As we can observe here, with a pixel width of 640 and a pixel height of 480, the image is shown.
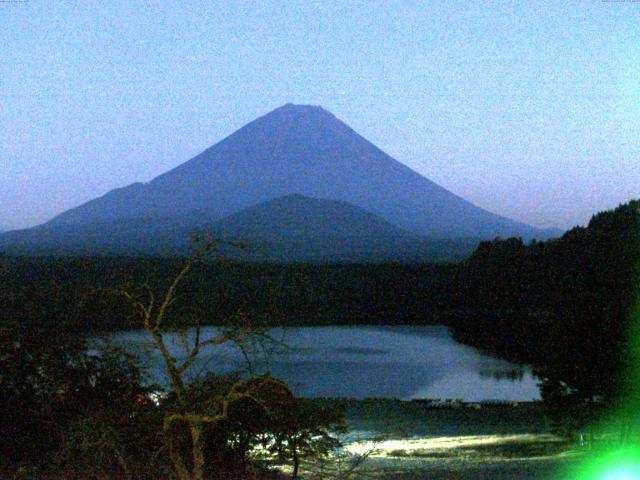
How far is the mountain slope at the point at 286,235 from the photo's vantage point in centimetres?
10338

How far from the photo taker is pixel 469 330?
37.6 metres

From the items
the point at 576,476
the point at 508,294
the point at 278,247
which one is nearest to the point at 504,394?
the point at 576,476

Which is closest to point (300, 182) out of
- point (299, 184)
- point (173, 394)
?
point (299, 184)

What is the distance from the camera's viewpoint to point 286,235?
379ft

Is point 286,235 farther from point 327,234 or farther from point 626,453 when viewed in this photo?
point 626,453

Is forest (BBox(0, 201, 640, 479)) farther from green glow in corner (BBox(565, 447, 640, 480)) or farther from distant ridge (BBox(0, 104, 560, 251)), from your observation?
distant ridge (BBox(0, 104, 560, 251))

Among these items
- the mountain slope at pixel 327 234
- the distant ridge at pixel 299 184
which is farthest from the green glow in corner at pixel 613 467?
the distant ridge at pixel 299 184

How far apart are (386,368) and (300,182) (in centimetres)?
12882

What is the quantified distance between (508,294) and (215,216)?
98284mm

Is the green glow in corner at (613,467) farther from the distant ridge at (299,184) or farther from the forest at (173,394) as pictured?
the distant ridge at (299,184)

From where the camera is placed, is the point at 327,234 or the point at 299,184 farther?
the point at 299,184

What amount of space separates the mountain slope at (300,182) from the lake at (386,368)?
105m

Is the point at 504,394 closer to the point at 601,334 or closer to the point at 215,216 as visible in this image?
the point at 601,334

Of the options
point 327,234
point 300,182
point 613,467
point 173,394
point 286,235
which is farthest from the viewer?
point 300,182
